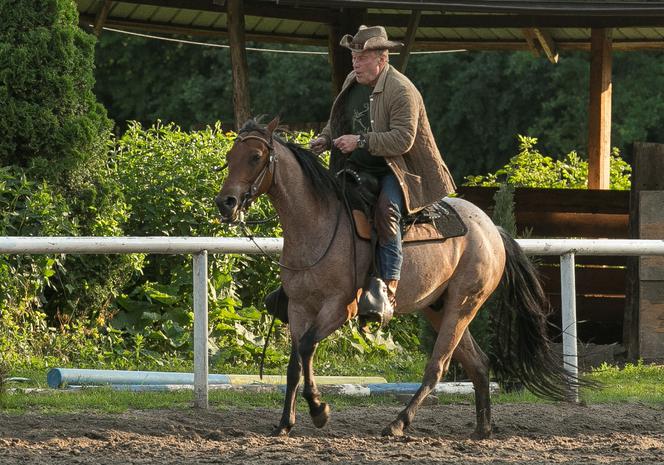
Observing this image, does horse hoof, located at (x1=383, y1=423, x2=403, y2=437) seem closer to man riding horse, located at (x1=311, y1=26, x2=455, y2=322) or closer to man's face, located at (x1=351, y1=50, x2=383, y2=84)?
man riding horse, located at (x1=311, y1=26, x2=455, y2=322)

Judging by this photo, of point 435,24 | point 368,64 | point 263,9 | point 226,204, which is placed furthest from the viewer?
point 435,24

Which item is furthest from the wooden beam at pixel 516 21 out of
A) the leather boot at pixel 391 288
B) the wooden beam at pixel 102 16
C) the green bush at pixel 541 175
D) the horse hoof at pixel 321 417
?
the horse hoof at pixel 321 417

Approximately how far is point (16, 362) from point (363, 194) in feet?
11.1

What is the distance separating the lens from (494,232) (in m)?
8.57

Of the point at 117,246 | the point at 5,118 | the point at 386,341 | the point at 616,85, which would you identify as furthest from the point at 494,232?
the point at 616,85

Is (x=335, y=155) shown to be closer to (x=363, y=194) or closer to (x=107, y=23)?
(x=363, y=194)

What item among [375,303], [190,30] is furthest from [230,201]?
[190,30]

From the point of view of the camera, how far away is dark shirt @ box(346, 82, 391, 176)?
7.92m

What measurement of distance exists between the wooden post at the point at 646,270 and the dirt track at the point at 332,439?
136 inches

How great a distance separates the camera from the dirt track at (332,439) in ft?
21.7

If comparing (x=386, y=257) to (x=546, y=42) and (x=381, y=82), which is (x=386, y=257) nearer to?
(x=381, y=82)

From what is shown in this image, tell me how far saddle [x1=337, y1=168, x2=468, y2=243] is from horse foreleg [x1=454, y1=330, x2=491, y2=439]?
2.56 ft

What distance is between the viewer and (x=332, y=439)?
23.9ft

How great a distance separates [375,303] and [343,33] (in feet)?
28.2
